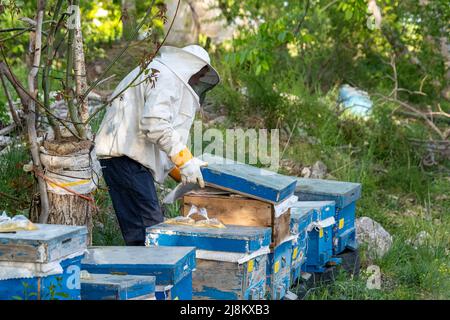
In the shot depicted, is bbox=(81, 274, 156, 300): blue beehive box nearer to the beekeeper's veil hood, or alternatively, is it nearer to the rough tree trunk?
the rough tree trunk

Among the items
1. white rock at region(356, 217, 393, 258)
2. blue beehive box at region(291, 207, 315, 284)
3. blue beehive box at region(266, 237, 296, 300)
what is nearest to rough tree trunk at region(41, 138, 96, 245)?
blue beehive box at region(266, 237, 296, 300)

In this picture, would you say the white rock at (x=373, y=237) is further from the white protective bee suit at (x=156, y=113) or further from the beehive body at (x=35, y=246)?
the beehive body at (x=35, y=246)

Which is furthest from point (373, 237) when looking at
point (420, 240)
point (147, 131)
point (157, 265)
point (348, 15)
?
point (157, 265)

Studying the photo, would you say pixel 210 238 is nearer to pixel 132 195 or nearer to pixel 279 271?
pixel 279 271

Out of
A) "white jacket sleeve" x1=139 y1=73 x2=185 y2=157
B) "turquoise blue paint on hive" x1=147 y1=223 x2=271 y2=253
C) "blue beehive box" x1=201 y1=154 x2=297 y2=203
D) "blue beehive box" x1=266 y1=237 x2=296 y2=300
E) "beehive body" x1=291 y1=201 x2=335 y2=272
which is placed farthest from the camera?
"beehive body" x1=291 y1=201 x2=335 y2=272

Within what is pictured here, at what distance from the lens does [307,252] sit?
5195 millimetres

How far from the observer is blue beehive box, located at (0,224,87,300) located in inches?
120

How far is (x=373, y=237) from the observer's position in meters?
6.48

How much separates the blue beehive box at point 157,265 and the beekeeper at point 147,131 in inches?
36.4

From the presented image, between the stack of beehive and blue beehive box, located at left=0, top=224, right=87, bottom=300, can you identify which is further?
the stack of beehive

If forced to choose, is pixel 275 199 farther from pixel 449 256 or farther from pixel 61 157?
pixel 449 256

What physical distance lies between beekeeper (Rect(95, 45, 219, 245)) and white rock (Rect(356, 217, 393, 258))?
83.6 inches

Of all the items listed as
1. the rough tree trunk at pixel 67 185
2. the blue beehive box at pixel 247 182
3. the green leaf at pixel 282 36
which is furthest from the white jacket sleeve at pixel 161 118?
the green leaf at pixel 282 36
